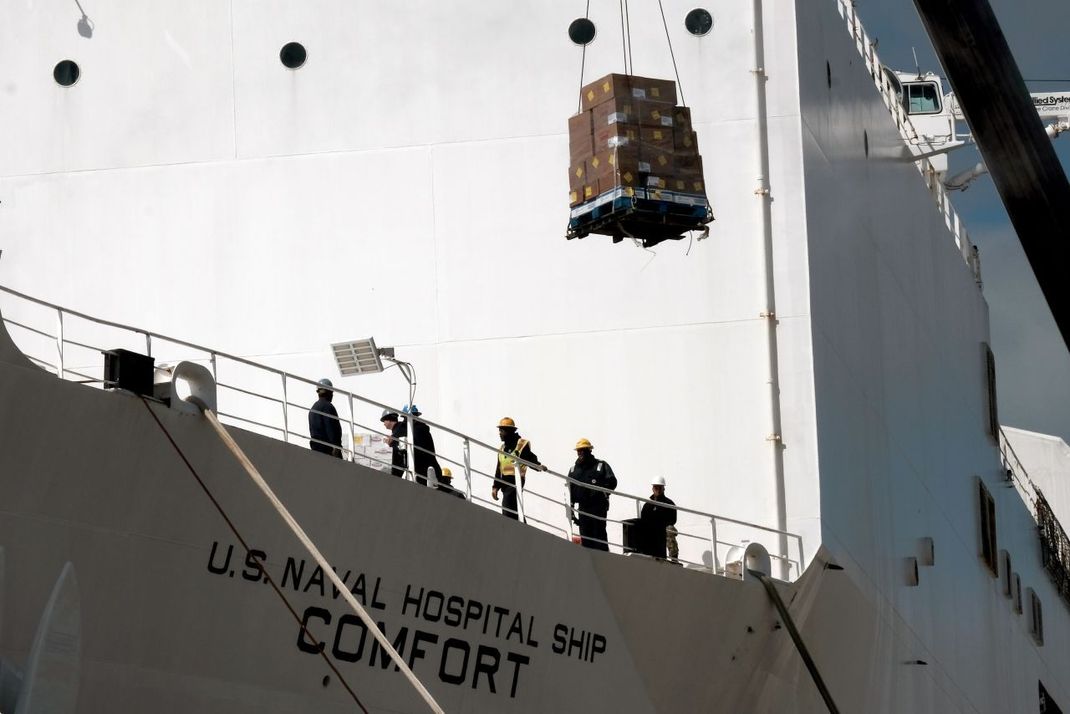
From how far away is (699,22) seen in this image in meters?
15.4

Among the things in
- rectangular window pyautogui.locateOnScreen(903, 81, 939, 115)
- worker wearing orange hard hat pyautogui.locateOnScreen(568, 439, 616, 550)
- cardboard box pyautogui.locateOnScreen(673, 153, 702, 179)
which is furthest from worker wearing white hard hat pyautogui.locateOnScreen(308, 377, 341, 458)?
rectangular window pyautogui.locateOnScreen(903, 81, 939, 115)

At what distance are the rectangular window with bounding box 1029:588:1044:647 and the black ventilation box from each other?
22.4 m

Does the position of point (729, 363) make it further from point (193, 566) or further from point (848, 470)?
point (193, 566)

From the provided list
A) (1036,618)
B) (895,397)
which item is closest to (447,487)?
(895,397)

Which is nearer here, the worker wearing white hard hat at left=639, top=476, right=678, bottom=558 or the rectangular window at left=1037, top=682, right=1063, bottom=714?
the worker wearing white hard hat at left=639, top=476, right=678, bottom=558

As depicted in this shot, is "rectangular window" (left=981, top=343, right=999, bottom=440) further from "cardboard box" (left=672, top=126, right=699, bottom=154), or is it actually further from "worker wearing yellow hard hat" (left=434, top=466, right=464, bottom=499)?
"worker wearing yellow hard hat" (left=434, top=466, right=464, bottom=499)

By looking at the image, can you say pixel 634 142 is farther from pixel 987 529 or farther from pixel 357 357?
pixel 987 529

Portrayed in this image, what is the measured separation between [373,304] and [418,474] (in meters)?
4.22

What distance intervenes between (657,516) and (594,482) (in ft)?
2.24

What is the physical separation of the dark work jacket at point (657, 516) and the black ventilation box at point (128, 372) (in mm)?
4858

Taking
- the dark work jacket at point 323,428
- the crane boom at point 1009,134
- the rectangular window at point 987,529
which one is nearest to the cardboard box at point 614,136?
the crane boom at point 1009,134

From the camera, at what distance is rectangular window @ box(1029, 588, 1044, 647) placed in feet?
93.5

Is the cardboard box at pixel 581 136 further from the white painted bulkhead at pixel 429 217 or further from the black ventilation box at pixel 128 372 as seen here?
the black ventilation box at pixel 128 372

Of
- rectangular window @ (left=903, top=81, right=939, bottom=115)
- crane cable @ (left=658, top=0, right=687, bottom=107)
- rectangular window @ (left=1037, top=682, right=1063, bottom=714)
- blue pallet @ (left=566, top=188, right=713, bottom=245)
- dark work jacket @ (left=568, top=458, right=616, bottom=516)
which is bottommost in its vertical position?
rectangular window @ (left=1037, top=682, right=1063, bottom=714)
